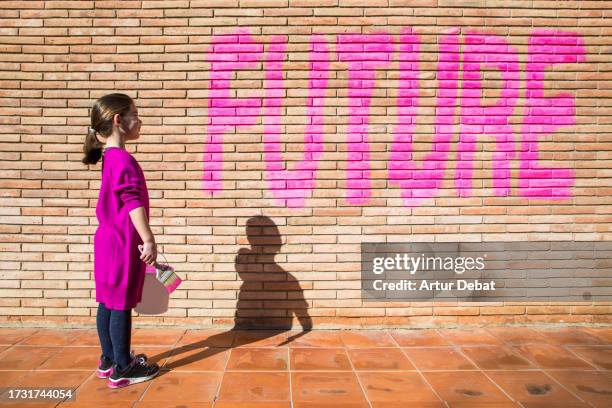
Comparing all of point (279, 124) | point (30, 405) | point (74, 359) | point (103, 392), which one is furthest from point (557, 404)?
point (74, 359)

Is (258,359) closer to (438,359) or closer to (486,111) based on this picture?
(438,359)

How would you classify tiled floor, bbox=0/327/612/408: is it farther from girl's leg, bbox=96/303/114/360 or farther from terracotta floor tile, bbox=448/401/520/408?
girl's leg, bbox=96/303/114/360

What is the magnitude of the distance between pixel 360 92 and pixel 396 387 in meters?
2.44

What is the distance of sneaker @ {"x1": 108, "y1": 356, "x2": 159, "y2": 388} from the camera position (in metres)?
2.81

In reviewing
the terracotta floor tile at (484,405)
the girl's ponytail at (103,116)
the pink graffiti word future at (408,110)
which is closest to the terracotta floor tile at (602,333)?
the pink graffiti word future at (408,110)

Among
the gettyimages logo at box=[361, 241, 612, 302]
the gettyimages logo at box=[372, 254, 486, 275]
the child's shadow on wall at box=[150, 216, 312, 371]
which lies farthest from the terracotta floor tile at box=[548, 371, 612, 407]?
the child's shadow on wall at box=[150, 216, 312, 371]

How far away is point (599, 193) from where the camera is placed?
4027mm

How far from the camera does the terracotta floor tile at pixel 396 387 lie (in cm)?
269

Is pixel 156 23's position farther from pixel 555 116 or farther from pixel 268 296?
pixel 555 116

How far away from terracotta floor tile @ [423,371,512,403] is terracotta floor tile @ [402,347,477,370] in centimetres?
10

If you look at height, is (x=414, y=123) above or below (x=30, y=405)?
above

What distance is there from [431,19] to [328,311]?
2774 mm

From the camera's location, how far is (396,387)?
2832mm

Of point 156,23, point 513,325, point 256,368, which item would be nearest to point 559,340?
point 513,325
